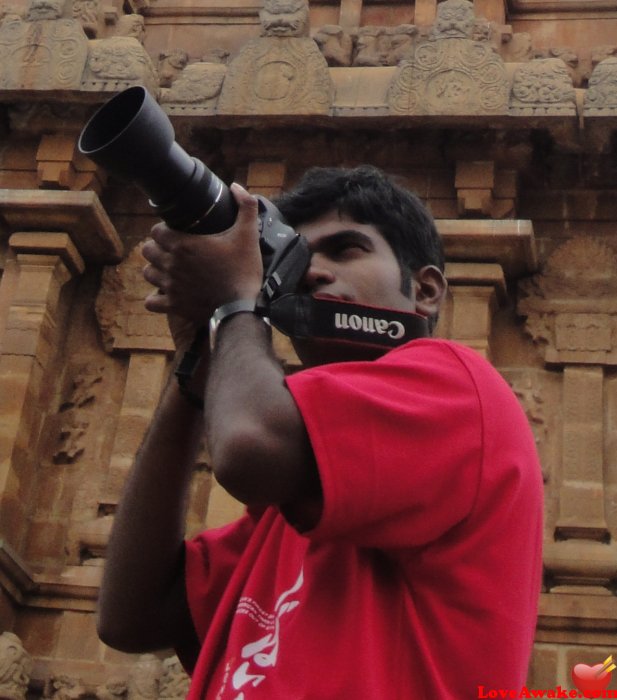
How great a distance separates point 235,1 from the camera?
26.6ft

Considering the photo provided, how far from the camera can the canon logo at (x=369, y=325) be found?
2088 millimetres

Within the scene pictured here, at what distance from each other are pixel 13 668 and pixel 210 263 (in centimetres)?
420

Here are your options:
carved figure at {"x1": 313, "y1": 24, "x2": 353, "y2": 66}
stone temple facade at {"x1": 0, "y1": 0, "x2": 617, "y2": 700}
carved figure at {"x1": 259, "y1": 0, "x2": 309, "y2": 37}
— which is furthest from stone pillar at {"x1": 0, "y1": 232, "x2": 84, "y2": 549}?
carved figure at {"x1": 313, "y1": 24, "x2": 353, "y2": 66}

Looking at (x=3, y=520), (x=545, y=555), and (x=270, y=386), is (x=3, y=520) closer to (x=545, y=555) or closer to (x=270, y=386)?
(x=545, y=555)

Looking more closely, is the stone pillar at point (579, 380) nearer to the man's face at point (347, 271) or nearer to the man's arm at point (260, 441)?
the man's face at point (347, 271)

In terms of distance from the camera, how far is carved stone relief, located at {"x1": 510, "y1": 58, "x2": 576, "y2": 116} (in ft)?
21.3

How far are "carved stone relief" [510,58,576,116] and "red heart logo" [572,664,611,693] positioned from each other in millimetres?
2594

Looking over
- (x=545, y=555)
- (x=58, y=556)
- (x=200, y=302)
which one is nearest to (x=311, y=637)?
(x=200, y=302)

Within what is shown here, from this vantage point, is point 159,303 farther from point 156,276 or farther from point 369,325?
point 369,325

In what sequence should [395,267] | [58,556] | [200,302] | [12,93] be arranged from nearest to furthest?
[200,302] < [395,267] < [58,556] < [12,93]

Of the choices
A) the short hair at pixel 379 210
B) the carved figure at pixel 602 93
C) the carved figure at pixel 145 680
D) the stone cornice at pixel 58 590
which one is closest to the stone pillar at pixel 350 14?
the carved figure at pixel 602 93

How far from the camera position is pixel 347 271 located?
220 cm

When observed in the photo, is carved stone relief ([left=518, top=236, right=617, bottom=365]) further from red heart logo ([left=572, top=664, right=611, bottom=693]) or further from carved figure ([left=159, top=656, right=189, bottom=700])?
carved figure ([left=159, top=656, right=189, bottom=700])

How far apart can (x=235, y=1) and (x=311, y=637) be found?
6.73 m
